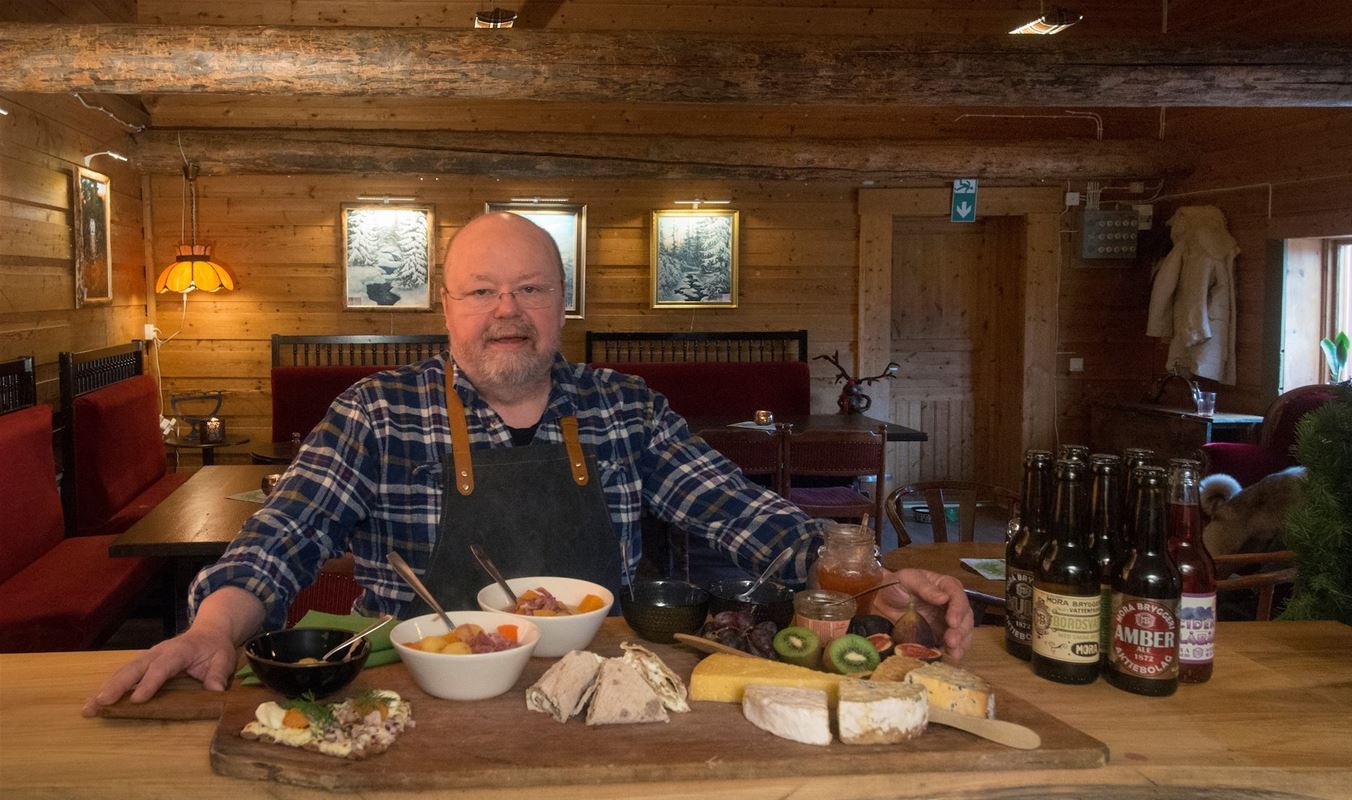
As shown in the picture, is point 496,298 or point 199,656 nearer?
point 199,656

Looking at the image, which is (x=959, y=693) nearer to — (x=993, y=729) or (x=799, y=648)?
(x=993, y=729)

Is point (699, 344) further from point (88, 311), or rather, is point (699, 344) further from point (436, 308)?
point (88, 311)

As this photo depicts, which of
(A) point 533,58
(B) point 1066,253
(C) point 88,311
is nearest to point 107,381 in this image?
(C) point 88,311

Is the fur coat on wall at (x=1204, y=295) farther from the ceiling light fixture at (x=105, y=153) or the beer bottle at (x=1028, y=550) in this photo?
the ceiling light fixture at (x=105, y=153)

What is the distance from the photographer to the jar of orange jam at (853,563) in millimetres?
2000

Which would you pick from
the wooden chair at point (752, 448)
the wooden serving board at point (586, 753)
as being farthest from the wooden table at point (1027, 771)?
the wooden chair at point (752, 448)

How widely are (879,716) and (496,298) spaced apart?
4.34 ft

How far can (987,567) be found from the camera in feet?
12.0

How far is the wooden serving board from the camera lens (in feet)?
4.50

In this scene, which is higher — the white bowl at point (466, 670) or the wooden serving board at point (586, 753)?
the white bowl at point (466, 670)

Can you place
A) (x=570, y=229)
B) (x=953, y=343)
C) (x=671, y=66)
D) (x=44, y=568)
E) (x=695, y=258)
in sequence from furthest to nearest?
1. (x=953, y=343)
2. (x=695, y=258)
3. (x=570, y=229)
4. (x=671, y=66)
5. (x=44, y=568)

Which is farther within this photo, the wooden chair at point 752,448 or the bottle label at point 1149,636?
the wooden chair at point 752,448

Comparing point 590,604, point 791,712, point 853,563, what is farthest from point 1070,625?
point 590,604

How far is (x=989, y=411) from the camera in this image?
9656 mm
